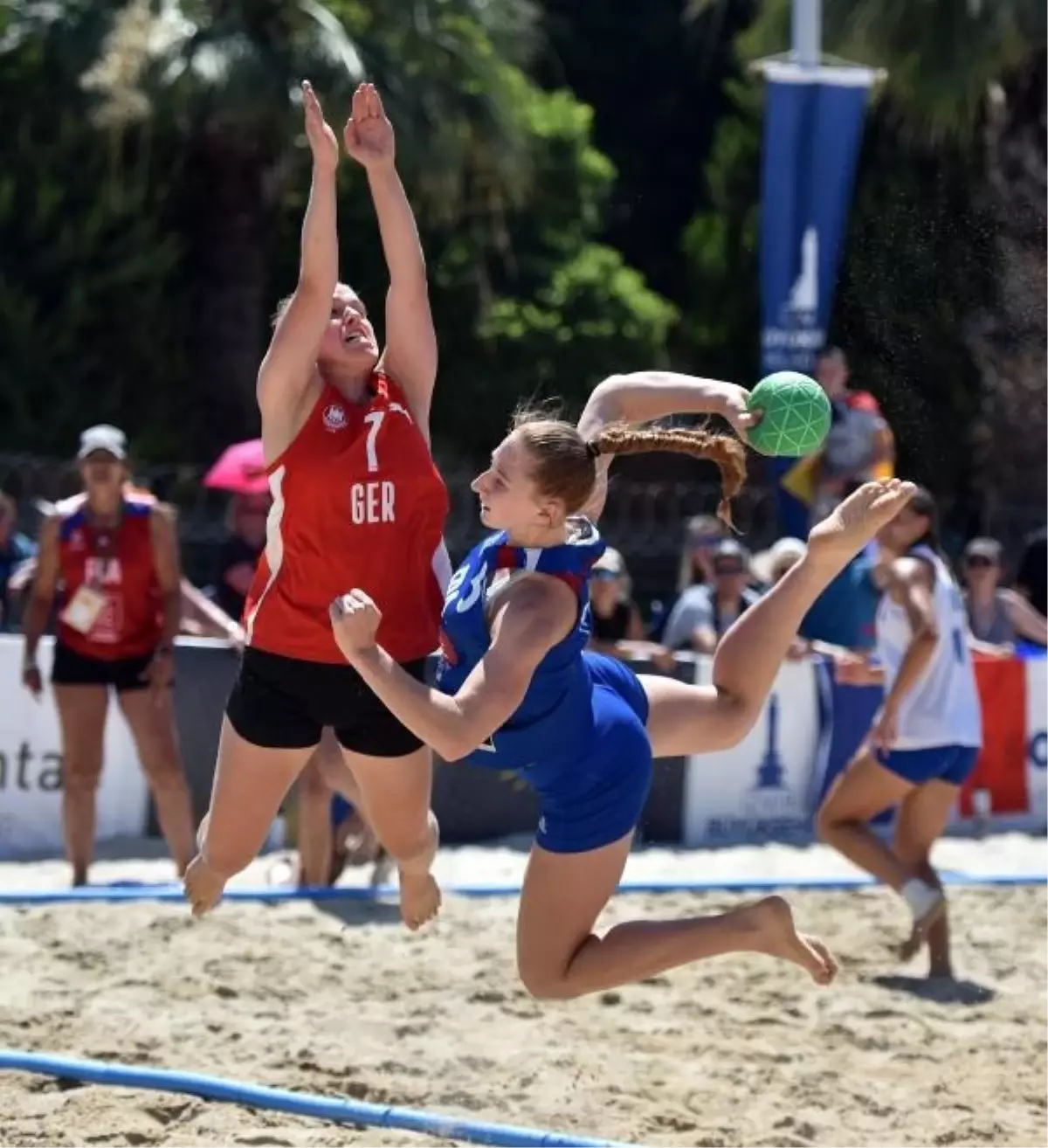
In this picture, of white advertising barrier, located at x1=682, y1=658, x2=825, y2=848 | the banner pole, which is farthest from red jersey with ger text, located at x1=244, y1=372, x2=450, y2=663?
the banner pole

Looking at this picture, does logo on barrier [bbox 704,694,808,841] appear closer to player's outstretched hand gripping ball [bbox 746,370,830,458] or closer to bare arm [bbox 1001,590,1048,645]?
bare arm [bbox 1001,590,1048,645]

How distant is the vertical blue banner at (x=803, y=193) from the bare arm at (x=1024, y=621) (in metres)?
1.28

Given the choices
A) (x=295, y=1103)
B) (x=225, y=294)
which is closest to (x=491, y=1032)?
(x=295, y=1103)

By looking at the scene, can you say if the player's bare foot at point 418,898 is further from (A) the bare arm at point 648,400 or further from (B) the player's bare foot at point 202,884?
(A) the bare arm at point 648,400

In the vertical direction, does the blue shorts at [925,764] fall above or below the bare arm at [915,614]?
below

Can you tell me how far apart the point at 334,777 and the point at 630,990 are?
3.77 feet

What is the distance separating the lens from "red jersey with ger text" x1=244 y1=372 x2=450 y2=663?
15.6 feet

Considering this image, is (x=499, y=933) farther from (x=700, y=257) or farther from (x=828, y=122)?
(x=700, y=257)

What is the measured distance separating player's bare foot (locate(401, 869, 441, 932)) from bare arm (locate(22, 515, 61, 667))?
3271 mm

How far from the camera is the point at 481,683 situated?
13.9 feet

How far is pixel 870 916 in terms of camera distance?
7.73 metres

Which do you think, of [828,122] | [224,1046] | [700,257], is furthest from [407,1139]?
[700,257]

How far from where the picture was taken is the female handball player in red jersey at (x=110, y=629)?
7.98m

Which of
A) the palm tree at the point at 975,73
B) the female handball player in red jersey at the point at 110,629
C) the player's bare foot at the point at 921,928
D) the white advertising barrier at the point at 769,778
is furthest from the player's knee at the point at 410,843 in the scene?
the palm tree at the point at 975,73
